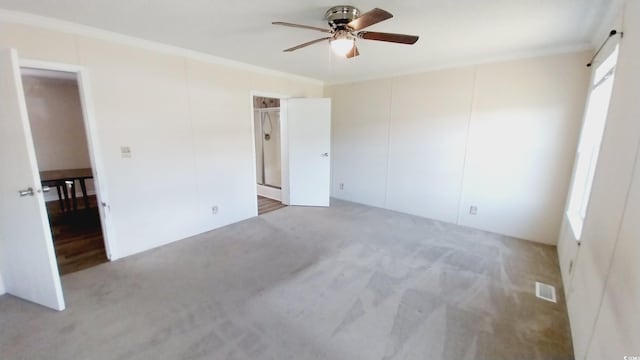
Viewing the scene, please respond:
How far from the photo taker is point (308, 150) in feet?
15.9

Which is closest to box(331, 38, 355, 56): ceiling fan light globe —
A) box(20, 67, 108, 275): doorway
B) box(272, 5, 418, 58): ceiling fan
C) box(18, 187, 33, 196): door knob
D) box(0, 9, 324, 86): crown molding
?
box(272, 5, 418, 58): ceiling fan

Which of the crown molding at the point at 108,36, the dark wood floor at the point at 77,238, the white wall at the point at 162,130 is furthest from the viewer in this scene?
the dark wood floor at the point at 77,238

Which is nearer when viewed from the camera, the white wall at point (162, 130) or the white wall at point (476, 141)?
the white wall at point (162, 130)

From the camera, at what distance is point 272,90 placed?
14.4 feet

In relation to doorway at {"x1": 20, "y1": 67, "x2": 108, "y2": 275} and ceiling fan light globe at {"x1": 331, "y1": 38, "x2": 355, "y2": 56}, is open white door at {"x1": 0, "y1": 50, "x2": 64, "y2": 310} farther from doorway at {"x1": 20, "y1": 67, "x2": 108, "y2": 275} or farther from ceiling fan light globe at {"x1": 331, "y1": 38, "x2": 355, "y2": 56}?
ceiling fan light globe at {"x1": 331, "y1": 38, "x2": 355, "y2": 56}

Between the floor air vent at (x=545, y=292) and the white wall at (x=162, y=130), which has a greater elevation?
the white wall at (x=162, y=130)

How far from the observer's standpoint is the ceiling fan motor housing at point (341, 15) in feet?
6.59

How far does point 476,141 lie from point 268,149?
155 inches

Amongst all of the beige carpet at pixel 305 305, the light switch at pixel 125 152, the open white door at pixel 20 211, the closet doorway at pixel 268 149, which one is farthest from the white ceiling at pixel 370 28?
the beige carpet at pixel 305 305

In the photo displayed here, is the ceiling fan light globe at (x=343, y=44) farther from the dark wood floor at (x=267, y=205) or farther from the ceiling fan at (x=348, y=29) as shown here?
the dark wood floor at (x=267, y=205)

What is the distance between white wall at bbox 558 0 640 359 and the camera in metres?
1.09

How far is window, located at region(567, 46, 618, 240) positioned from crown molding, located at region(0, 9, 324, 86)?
3987 millimetres

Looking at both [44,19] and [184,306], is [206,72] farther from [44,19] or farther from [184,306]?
[184,306]

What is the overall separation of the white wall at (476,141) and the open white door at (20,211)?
4269mm
